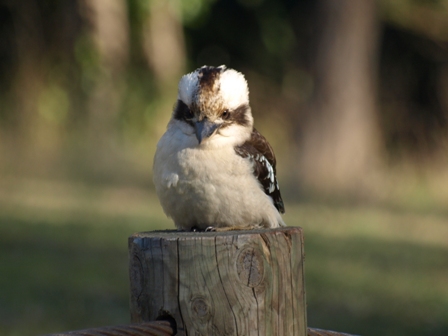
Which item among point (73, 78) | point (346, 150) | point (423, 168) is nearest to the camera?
point (73, 78)

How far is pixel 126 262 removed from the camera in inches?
324

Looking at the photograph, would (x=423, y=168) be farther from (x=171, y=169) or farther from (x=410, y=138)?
(x=171, y=169)

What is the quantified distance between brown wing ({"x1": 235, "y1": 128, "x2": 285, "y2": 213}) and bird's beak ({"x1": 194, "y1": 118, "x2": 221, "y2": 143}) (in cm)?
18

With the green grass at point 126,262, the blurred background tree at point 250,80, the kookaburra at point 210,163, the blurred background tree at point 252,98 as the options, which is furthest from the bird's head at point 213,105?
the blurred background tree at point 250,80

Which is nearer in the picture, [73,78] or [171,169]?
[171,169]

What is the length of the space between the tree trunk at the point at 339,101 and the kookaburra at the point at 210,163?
1094 cm

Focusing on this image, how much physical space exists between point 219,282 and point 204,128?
1257mm

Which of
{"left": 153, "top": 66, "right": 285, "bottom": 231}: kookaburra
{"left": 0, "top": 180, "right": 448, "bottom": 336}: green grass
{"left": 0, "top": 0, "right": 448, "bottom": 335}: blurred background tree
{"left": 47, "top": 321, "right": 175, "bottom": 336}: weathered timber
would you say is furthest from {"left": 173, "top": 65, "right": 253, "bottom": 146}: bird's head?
{"left": 0, "top": 0, "right": 448, "bottom": 335}: blurred background tree

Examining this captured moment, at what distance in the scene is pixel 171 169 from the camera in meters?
3.43

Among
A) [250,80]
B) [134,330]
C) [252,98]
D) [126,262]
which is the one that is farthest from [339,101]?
[134,330]

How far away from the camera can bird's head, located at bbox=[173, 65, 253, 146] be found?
3459 millimetres

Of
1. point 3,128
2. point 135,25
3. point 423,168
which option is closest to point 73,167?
point 3,128

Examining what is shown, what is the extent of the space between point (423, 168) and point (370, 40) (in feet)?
11.2

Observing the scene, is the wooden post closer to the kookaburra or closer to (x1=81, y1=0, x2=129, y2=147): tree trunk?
the kookaburra
